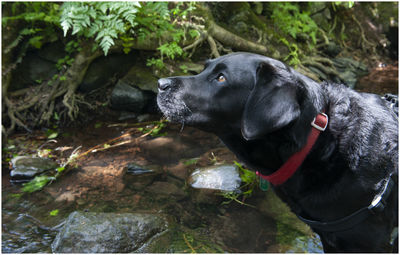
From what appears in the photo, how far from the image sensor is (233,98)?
2092 mm

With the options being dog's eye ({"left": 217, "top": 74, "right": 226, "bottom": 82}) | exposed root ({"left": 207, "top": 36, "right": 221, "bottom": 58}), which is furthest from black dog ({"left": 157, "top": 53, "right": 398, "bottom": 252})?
exposed root ({"left": 207, "top": 36, "right": 221, "bottom": 58})

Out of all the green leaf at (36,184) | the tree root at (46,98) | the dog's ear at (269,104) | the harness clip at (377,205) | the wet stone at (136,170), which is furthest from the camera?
the tree root at (46,98)

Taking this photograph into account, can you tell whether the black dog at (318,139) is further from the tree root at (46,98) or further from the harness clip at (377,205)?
the tree root at (46,98)

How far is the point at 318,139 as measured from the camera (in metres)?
1.96

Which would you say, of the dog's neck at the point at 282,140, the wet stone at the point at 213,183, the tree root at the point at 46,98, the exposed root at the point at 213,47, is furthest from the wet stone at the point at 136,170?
the exposed root at the point at 213,47

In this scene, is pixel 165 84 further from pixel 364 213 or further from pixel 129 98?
pixel 129 98

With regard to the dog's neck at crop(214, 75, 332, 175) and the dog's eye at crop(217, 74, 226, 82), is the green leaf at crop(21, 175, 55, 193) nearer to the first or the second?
the dog's neck at crop(214, 75, 332, 175)

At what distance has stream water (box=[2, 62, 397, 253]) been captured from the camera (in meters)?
2.83

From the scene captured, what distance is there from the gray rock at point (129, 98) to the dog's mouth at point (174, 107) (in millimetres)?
3274

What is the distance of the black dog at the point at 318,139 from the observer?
1896mm

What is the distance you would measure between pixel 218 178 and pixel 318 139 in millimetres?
1694

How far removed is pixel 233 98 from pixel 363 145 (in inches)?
32.8

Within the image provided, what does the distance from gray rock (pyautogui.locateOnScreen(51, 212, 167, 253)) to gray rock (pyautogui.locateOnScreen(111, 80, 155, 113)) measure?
2807 millimetres

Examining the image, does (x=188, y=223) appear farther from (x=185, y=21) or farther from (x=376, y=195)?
(x=185, y=21)
